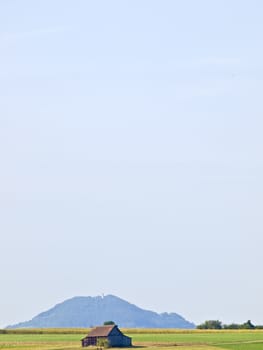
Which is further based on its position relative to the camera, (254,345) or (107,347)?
(107,347)

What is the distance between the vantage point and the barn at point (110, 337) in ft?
622

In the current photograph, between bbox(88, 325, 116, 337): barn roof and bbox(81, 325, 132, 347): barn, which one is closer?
bbox(81, 325, 132, 347): barn

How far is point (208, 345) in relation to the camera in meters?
176

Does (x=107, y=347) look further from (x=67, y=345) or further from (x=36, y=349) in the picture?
(x=36, y=349)

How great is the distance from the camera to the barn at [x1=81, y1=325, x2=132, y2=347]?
190 m

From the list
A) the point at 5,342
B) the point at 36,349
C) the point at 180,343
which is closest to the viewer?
the point at 36,349

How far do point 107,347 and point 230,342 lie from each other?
19706mm

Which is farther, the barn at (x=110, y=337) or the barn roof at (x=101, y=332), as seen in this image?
the barn roof at (x=101, y=332)

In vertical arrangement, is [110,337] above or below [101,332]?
below

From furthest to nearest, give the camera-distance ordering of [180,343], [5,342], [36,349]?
[5,342]
[180,343]
[36,349]

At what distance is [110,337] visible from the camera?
19238cm

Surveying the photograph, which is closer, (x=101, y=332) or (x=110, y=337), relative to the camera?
(x=110, y=337)

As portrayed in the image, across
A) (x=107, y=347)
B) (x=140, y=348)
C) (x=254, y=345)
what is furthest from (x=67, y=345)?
(x=254, y=345)

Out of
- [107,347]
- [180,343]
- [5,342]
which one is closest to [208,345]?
[180,343]
